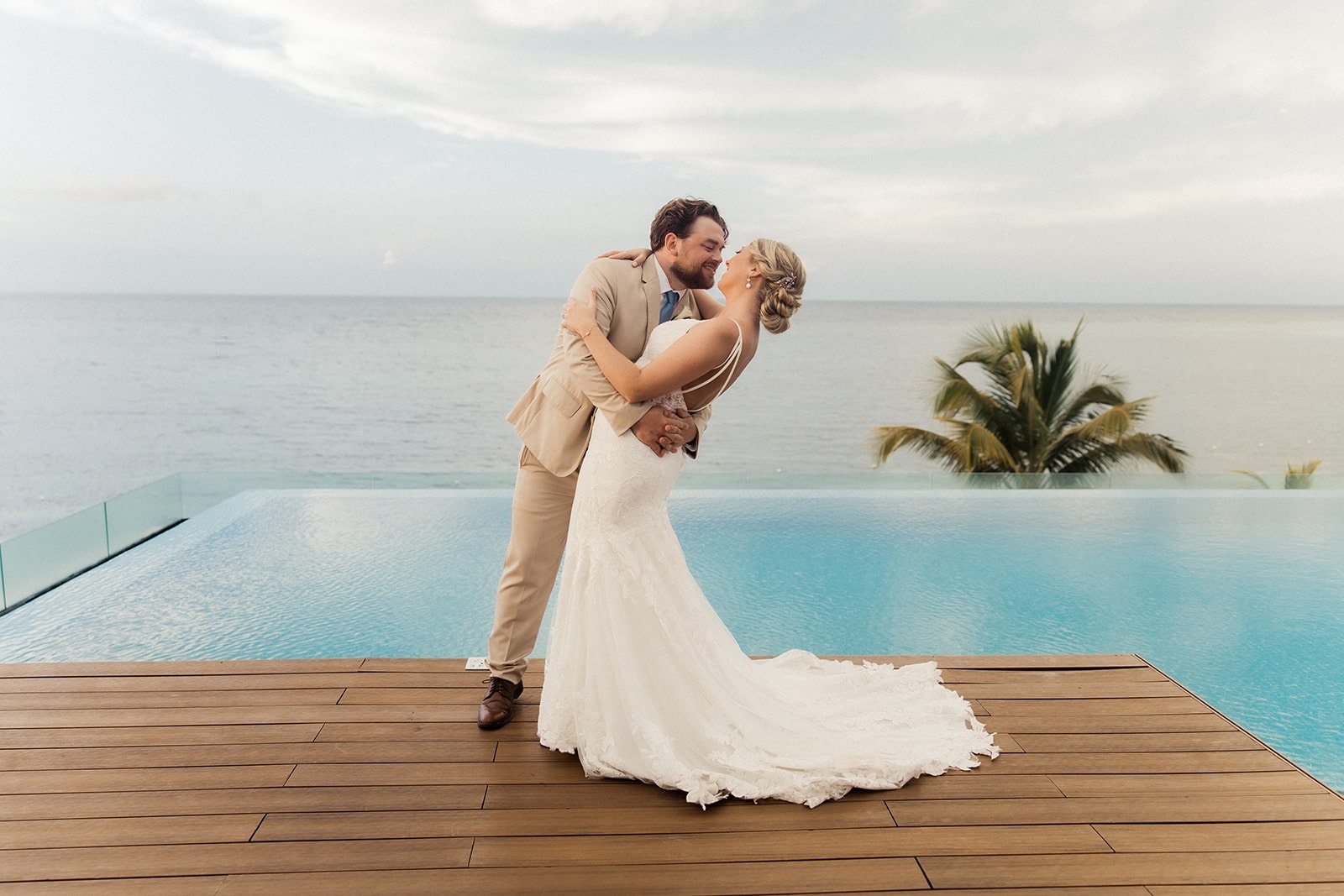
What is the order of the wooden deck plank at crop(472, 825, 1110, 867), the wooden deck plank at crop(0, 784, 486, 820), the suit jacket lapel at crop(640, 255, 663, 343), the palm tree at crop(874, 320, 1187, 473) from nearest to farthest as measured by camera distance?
1. the wooden deck plank at crop(472, 825, 1110, 867)
2. the wooden deck plank at crop(0, 784, 486, 820)
3. the suit jacket lapel at crop(640, 255, 663, 343)
4. the palm tree at crop(874, 320, 1187, 473)

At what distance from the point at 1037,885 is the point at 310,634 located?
321 cm

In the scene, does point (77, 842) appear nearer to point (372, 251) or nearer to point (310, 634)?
point (310, 634)

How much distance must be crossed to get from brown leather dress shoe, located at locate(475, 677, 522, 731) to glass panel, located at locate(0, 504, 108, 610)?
8.41ft

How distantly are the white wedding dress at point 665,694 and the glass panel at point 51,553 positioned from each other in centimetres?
290

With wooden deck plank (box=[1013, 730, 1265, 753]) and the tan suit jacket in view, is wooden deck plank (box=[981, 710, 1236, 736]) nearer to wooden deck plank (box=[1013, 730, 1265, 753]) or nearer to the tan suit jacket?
wooden deck plank (box=[1013, 730, 1265, 753])

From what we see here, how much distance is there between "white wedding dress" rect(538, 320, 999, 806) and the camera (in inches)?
84.8

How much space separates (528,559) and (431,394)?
27.1 meters

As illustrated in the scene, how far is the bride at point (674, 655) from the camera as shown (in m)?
2.16

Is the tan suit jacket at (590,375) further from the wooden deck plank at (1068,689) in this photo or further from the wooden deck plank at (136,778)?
the wooden deck plank at (1068,689)

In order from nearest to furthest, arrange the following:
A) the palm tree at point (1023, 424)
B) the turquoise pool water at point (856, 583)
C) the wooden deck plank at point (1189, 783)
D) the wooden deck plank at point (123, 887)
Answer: the wooden deck plank at point (123, 887) < the wooden deck plank at point (1189, 783) < the turquoise pool water at point (856, 583) < the palm tree at point (1023, 424)

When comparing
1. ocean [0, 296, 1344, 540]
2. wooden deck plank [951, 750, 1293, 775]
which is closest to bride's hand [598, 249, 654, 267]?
Result: wooden deck plank [951, 750, 1293, 775]

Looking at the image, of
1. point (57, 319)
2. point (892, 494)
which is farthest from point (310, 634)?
point (57, 319)

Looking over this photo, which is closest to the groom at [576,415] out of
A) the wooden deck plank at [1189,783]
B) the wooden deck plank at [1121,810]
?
the wooden deck plank at [1121,810]

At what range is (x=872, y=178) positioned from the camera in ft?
77.3
